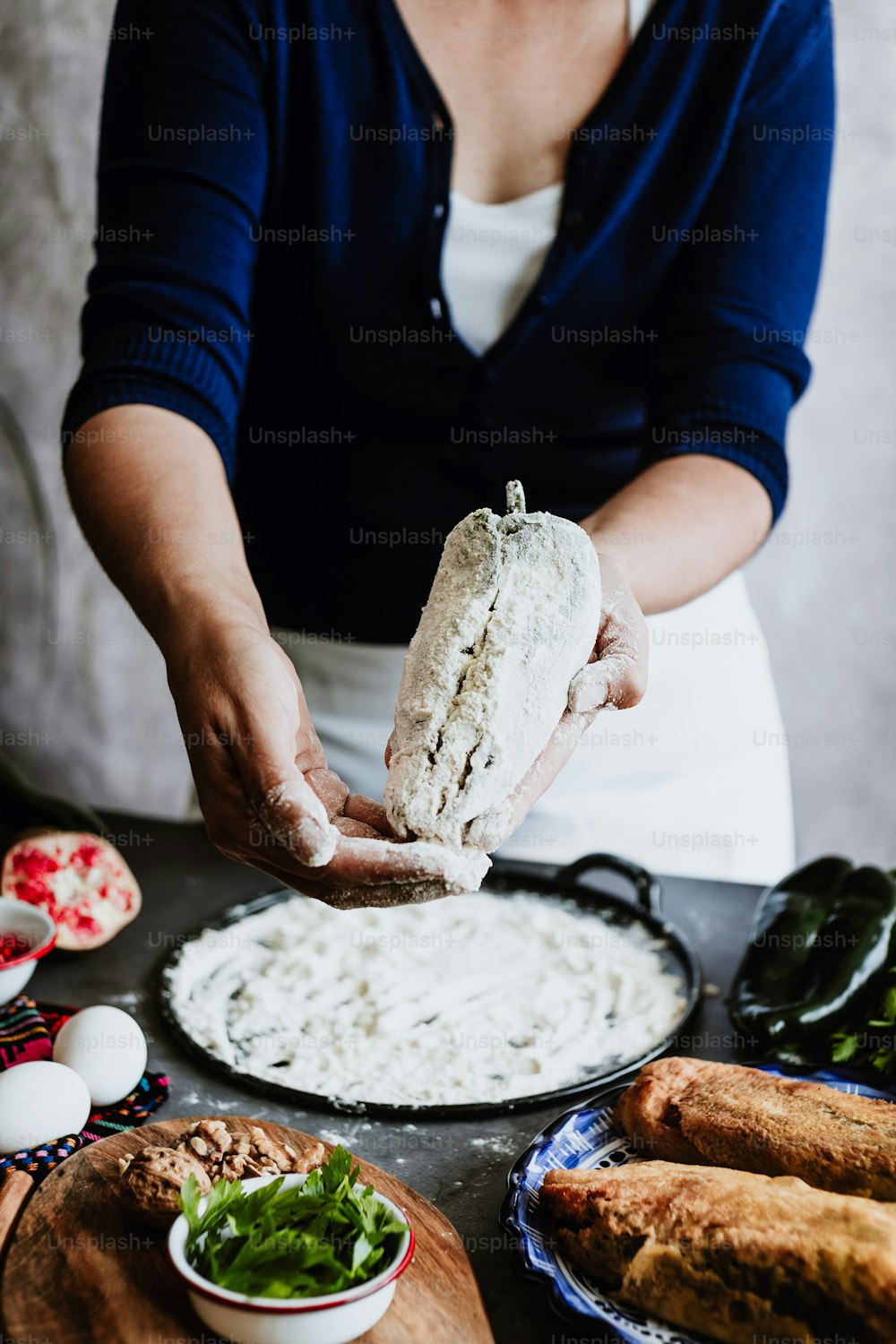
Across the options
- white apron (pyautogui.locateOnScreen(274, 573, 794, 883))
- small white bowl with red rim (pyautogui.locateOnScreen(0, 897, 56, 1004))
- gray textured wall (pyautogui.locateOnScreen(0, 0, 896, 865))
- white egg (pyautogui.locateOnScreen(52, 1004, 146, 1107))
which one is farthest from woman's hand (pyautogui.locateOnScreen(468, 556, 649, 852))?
gray textured wall (pyautogui.locateOnScreen(0, 0, 896, 865))

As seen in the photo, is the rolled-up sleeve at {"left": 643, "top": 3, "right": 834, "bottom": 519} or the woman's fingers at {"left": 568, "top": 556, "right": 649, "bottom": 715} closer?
the woman's fingers at {"left": 568, "top": 556, "right": 649, "bottom": 715}

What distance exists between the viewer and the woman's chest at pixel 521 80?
1763mm

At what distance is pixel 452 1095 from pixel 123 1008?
45 centimetres

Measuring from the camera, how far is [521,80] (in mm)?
1776

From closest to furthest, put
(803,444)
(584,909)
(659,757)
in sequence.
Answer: (584,909)
(659,757)
(803,444)

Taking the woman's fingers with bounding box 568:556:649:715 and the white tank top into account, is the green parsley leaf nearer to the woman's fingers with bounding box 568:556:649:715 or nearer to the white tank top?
the woman's fingers with bounding box 568:556:649:715

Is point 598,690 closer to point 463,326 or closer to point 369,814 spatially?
point 369,814

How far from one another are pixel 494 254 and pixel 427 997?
1127 mm

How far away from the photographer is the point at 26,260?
3.65 meters

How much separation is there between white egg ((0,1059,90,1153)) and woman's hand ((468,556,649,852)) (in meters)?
0.48

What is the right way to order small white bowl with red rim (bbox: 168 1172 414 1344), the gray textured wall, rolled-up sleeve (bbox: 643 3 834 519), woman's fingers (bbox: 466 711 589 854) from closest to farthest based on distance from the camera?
small white bowl with red rim (bbox: 168 1172 414 1344) < woman's fingers (bbox: 466 711 589 854) < rolled-up sleeve (bbox: 643 3 834 519) < the gray textured wall

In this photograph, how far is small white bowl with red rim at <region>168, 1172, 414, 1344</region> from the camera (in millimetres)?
817

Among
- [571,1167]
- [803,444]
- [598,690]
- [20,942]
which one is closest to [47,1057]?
[20,942]

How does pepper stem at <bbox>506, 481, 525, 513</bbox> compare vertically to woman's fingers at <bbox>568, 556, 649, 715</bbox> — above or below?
above
